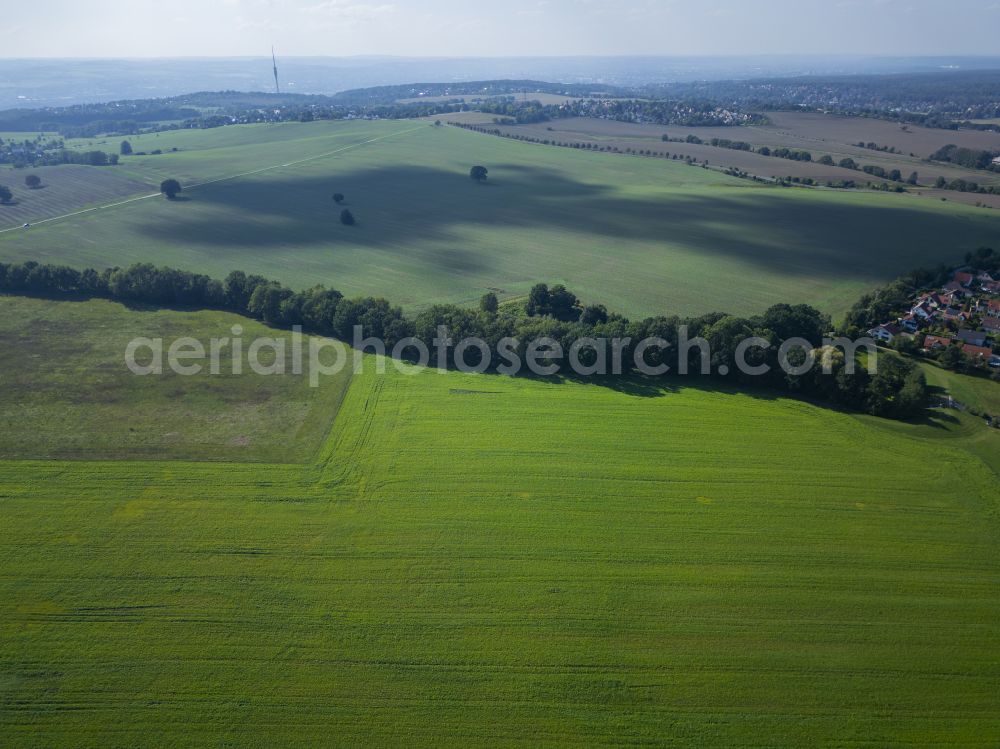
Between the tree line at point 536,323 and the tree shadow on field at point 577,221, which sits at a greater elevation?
the tree shadow on field at point 577,221

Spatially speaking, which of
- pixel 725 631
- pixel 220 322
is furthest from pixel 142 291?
pixel 725 631

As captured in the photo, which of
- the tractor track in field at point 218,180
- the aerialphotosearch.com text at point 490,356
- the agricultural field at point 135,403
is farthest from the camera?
the tractor track in field at point 218,180

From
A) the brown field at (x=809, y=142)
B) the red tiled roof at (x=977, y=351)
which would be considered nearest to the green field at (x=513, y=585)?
the red tiled roof at (x=977, y=351)

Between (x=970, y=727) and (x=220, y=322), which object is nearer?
(x=970, y=727)

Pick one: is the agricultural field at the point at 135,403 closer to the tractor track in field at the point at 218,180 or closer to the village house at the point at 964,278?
the tractor track in field at the point at 218,180

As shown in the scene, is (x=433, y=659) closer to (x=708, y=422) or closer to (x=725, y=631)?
(x=725, y=631)

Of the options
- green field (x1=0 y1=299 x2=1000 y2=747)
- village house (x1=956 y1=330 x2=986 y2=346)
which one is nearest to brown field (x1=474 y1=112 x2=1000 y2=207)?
village house (x1=956 y1=330 x2=986 y2=346)
